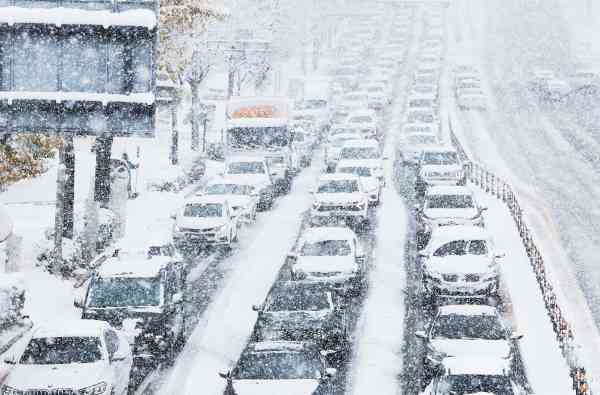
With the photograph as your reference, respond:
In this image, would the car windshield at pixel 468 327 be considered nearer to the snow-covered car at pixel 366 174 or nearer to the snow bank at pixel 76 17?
the snow bank at pixel 76 17

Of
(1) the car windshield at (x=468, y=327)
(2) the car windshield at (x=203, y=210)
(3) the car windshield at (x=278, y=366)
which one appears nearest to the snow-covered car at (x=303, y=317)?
(1) the car windshield at (x=468, y=327)

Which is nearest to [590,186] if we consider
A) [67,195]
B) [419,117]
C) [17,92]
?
[419,117]

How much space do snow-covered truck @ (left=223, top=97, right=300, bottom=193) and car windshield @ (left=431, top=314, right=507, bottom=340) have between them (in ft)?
61.8

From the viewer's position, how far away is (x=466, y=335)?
63.2 ft

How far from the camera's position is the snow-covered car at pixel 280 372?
16.3 meters

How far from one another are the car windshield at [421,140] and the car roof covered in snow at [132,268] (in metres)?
Answer: 24.2

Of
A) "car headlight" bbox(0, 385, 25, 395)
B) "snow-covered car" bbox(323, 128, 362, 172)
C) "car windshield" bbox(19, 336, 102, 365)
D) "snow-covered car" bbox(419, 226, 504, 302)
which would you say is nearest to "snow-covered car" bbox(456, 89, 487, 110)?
"snow-covered car" bbox(323, 128, 362, 172)

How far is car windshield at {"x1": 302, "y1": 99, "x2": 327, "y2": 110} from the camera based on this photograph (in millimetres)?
54784

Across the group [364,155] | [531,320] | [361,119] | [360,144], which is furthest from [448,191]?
[361,119]

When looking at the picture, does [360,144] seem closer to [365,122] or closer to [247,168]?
[247,168]

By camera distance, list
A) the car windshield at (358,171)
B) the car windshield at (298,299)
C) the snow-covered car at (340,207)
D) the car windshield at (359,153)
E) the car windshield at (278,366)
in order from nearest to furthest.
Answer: the car windshield at (278,366), the car windshield at (298,299), the snow-covered car at (340,207), the car windshield at (358,171), the car windshield at (359,153)

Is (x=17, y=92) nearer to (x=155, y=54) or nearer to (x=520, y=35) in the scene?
(x=155, y=54)

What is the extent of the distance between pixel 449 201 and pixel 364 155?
10924mm

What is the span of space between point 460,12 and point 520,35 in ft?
39.5
